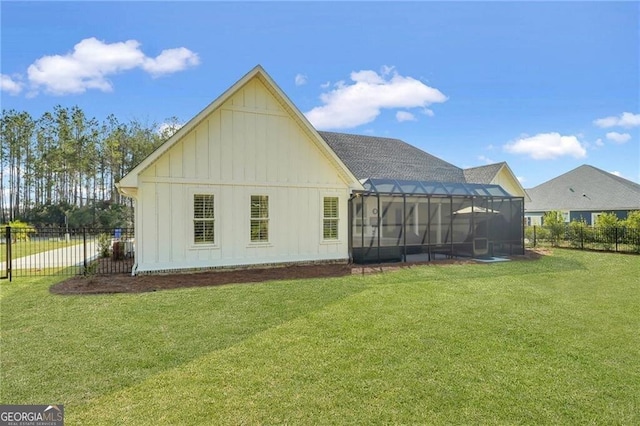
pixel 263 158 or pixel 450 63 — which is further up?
pixel 450 63

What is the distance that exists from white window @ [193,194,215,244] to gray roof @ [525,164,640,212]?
1134 inches

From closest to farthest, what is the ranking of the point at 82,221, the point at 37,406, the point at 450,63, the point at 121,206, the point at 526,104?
the point at 37,406 → the point at 450,63 → the point at 526,104 → the point at 82,221 → the point at 121,206

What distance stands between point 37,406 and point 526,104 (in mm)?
22493

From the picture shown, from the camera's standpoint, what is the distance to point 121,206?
3597 cm

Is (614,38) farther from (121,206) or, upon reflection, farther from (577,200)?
(121,206)

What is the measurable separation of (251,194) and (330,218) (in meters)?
3.08

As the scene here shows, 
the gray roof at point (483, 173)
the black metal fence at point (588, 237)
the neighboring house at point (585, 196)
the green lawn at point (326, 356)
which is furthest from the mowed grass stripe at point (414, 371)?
the neighboring house at point (585, 196)

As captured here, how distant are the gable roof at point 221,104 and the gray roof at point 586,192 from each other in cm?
2442

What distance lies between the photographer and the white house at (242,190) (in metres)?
10.3

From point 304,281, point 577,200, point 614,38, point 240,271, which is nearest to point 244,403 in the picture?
point 304,281

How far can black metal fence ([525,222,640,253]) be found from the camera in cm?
1688

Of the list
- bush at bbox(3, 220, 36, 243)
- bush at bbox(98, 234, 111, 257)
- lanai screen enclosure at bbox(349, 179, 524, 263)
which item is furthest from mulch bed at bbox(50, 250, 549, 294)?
bush at bbox(3, 220, 36, 243)

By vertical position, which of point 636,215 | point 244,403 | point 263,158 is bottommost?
point 244,403

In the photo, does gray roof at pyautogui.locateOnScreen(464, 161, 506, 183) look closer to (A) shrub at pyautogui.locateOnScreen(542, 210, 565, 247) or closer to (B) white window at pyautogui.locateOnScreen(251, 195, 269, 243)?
(A) shrub at pyautogui.locateOnScreen(542, 210, 565, 247)
